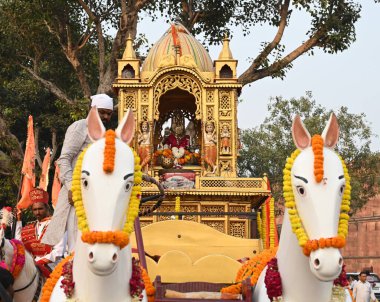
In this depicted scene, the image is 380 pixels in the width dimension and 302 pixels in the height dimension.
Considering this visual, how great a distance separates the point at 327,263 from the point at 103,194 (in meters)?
1.34

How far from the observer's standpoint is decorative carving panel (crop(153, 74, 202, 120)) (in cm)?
1299

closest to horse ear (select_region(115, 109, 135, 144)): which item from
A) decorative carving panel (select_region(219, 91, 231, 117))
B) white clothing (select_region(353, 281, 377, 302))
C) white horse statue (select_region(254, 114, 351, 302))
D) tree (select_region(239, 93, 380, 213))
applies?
white horse statue (select_region(254, 114, 351, 302))

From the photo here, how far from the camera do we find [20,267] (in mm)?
6215

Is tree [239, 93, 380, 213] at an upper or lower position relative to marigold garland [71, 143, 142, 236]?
upper

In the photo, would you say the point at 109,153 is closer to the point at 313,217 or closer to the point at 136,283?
the point at 136,283

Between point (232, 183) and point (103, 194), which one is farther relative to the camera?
point (232, 183)

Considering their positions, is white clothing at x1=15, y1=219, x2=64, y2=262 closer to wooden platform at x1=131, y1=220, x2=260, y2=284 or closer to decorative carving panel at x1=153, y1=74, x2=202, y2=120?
wooden platform at x1=131, y1=220, x2=260, y2=284

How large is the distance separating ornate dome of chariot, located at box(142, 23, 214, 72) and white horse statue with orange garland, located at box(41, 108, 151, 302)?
8.86 meters

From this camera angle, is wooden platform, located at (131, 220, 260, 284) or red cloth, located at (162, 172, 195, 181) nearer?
wooden platform, located at (131, 220, 260, 284)

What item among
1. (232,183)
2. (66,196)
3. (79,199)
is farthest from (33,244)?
(232,183)

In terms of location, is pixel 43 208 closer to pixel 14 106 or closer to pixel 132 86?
pixel 132 86

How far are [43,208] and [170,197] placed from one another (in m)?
5.11

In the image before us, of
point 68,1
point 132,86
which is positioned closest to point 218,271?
point 132,86

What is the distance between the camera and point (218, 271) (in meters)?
7.90
